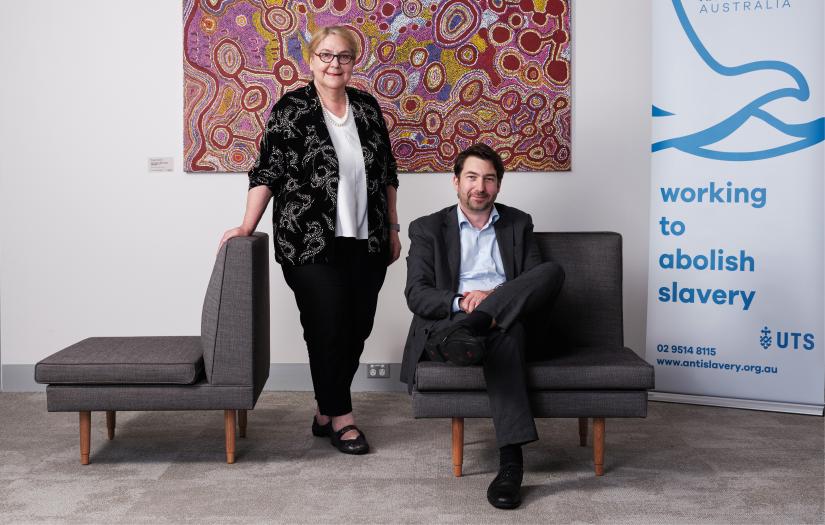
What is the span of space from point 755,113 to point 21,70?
3652 mm

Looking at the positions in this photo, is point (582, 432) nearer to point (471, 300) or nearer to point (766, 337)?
point (471, 300)

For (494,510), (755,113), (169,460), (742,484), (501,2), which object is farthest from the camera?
(501,2)

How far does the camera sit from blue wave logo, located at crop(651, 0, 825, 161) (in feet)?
12.3

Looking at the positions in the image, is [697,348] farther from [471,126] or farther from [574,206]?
[471,126]

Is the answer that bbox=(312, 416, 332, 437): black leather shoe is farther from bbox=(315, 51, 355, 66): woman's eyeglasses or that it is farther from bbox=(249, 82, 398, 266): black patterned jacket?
bbox=(315, 51, 355, 66): woman's eyeglasses

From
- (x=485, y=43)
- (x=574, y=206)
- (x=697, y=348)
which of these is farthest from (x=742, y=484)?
(x=485, y=43)

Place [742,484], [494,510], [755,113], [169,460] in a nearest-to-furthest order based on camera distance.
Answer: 1. [494,510]
2. [742,484]
3. [169,460]
4. [755,113]

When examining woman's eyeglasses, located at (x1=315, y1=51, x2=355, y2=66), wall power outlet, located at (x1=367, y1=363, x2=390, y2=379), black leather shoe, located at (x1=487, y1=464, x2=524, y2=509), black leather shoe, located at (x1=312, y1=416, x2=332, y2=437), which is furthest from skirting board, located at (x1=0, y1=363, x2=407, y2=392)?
woman's eyeglasses, located at (x1=315, y1=51, x2=355, y2=66)

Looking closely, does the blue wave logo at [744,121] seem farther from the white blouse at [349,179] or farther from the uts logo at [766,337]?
the white blouse at [349,179]

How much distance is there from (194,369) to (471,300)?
3.35ft

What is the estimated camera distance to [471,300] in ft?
9.33

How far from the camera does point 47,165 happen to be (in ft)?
13.9

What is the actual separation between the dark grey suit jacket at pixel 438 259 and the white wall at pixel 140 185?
1.13m

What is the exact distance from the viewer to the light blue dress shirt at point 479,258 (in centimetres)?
305
